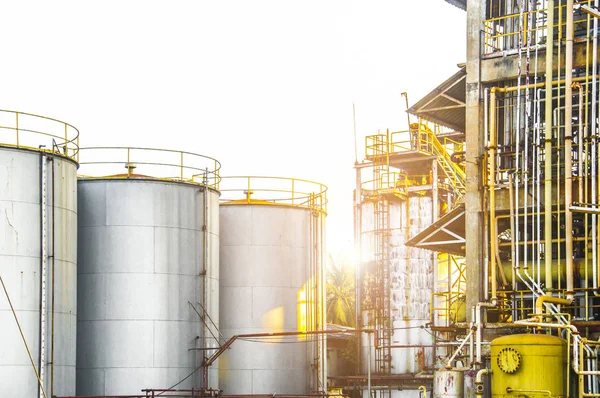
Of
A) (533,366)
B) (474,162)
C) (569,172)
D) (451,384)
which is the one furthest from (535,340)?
(474,162)

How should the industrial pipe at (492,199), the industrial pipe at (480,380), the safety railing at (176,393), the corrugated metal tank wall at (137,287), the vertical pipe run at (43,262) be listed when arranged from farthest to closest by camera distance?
the corrugated metal tank wall at (137,287)
the safety railing at (176,393)
the industrial pipe at (492,199)
the vertical pipe run at (43,262)
the industrial pipe at (480,380)

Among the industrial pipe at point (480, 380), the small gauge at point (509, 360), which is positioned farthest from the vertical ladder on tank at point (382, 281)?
the small gauge at point (509, 360)

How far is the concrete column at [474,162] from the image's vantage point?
29.0 meters

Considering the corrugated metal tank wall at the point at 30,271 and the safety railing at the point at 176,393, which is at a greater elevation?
the corrugated metal tank wall at the point at 30,271

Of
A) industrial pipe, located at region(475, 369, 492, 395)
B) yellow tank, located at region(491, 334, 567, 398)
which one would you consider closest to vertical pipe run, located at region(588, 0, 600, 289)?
yellow tank, located at region(491, 334, 567, 398)

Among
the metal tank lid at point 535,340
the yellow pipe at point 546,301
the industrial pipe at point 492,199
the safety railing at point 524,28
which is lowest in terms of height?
the metal tank lid at point 535,340

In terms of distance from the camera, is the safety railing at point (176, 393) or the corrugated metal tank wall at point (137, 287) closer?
the safety railing at point (176, 393)

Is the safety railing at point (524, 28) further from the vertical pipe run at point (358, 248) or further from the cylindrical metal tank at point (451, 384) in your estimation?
the vertical pipe run at point (358, 248)

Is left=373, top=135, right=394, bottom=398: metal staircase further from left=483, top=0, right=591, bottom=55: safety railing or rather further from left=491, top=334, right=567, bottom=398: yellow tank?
left=491, top=334, right=567, bottom=398: yellow tank

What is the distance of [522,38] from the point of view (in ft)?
96.6

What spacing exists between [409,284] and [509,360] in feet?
81.5

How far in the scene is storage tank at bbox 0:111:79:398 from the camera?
85.0 ft

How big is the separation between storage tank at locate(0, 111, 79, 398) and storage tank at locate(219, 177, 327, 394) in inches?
322

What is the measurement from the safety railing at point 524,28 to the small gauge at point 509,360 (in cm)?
892
